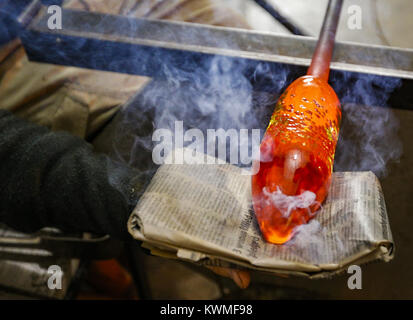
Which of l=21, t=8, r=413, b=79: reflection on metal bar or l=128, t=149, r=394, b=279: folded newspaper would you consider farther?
l=21, t=8, r=413, b=79: reflection on metal bar

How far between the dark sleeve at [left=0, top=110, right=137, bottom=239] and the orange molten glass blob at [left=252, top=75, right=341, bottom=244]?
0.49 metres

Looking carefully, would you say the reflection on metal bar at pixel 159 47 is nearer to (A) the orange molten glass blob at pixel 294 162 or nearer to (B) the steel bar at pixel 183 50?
(B) the steel bar at pixel 183 50

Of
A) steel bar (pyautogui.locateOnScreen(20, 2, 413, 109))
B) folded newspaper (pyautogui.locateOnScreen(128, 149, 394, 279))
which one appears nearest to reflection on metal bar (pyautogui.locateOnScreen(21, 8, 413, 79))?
steel bar (pyautogui.locateOnScreen(20, 2, 413, 109))

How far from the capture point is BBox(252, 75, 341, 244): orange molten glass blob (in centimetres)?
79

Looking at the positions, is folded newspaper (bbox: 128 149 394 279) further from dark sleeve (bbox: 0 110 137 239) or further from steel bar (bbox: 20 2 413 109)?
steel bar (bbox: 20 2 413 109)

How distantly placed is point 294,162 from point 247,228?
10.3 inches

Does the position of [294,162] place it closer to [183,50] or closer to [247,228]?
[247,228]

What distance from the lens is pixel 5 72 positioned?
1.64 m

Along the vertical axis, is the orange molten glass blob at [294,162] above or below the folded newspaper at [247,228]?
above

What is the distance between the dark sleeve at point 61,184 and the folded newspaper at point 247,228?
8.1 inches

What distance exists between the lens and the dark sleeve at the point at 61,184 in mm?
1146

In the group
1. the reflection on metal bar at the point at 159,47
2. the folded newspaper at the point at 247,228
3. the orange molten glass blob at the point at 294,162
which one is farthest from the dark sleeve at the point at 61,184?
the orange molten glass blob at the point at 294,162

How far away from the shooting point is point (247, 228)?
3.11 feet

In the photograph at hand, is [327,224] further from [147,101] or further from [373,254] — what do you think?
[147,101]
